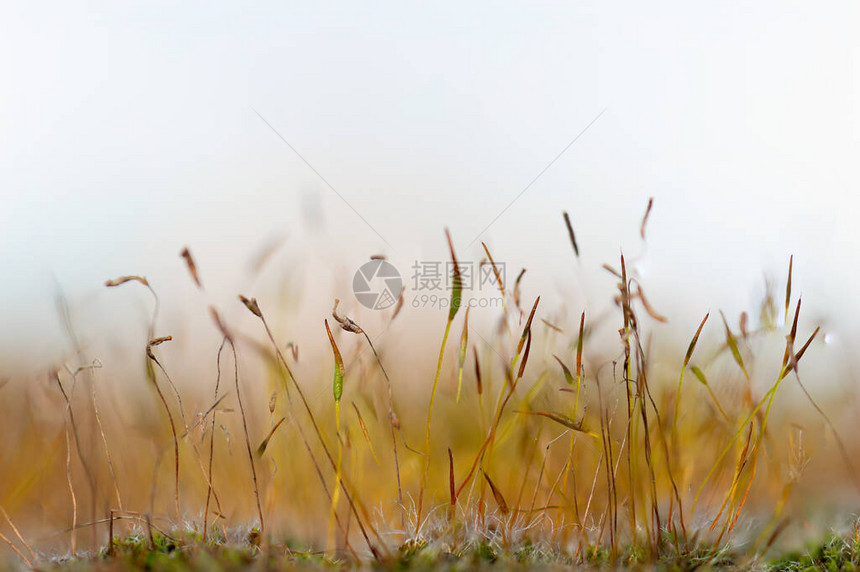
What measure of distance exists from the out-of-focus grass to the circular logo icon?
25 cm

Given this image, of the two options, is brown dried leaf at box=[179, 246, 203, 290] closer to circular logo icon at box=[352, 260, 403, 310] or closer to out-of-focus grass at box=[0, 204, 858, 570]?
out-of-focus grass at box=[0, 204, 858, 570]

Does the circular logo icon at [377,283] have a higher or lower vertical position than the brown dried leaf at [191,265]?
lower

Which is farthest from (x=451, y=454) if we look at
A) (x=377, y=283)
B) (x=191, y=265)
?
(x=377, y=283)

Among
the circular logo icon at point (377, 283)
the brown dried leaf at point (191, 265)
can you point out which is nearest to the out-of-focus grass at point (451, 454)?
the brown dried leaf at point (191, 265)

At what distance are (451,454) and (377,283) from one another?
3.37 feet

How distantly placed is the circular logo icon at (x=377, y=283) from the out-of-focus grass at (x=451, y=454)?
25cm

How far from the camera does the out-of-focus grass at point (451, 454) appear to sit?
3.57 feet

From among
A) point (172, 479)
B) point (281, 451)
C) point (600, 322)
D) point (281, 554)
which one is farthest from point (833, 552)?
point (172, 479)

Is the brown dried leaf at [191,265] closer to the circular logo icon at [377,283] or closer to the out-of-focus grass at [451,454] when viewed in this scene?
the out-of-focus grass at [451,454]

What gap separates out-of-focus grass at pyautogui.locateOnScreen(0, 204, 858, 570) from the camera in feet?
3.57

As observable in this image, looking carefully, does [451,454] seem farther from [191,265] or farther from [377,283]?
[377,283]

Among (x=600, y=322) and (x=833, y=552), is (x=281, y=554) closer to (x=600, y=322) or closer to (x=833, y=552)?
(x=600, y=322)

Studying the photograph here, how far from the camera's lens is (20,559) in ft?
3.67

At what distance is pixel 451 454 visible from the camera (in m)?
1.02
